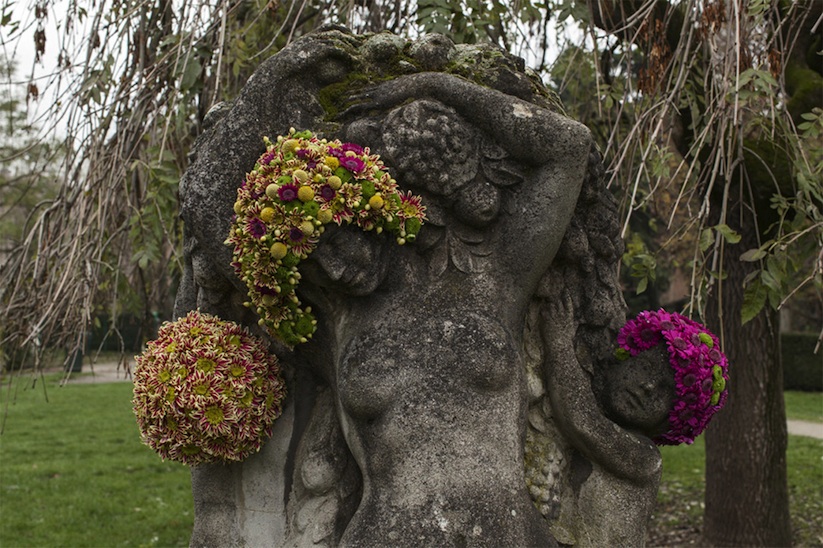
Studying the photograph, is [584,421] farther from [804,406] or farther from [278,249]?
[804,406]

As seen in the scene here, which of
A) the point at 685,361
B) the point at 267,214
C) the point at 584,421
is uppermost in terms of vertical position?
the point at 267,214

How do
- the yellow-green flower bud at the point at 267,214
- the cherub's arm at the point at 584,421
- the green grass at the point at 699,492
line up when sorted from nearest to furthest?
the yellow-green flower bud at the point at 267,214, the cherub's arm at the point at 584,421, the green grass at the point at 699,492

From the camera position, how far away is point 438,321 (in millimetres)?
2033

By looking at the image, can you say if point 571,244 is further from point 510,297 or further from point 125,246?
point 125,246

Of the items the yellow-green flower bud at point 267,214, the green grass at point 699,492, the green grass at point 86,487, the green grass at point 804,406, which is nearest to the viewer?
the yellow-green flower bud at point 267,214

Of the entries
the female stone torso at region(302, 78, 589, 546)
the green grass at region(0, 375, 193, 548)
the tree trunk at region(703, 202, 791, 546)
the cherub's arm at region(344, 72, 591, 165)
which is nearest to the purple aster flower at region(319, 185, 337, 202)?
the female stone torso at region(302, 78, 589, 546)

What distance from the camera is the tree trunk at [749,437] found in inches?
221

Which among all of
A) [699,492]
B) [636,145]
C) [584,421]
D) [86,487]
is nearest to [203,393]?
[584,421]

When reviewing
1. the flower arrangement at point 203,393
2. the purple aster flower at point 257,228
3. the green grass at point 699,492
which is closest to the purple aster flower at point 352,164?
the purple aster flower at point 257,228

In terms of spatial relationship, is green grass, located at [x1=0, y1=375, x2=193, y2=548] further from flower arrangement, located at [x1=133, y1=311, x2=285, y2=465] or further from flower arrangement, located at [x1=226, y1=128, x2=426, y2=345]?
flower arrangement, located at [x1=226, y1=128, x2=426, y2=345]

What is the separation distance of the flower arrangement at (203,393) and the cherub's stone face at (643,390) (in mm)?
926

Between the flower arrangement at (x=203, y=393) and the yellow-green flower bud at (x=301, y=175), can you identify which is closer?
the yellow-green flower bud at (x=301, y=175)

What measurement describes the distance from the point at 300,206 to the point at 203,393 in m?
0.57

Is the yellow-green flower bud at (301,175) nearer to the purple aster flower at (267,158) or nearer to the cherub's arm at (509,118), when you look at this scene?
the purple aster flower at (267,158)
